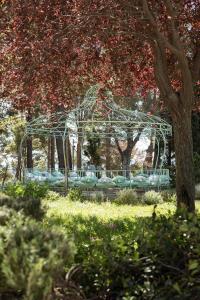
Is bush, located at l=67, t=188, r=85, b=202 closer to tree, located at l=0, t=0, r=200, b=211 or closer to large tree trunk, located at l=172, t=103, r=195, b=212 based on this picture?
tree, located at l=0, t=0, r=200, b=211

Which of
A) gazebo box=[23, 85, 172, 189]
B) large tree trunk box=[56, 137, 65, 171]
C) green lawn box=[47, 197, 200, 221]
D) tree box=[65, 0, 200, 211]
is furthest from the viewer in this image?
large tree trunk box=[56, 137, 65, 171]

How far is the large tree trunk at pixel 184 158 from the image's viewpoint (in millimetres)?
8805

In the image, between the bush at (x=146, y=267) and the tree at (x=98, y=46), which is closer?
the bush at (x=146, y=267)

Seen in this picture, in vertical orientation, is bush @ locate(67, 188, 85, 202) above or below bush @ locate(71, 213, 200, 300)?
below

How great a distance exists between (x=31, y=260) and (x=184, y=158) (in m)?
6.60

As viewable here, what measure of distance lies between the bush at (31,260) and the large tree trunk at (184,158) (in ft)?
19.9

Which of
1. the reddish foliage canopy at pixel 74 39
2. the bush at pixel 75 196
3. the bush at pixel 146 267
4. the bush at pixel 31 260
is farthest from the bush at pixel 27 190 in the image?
the bush at pixel 31 260

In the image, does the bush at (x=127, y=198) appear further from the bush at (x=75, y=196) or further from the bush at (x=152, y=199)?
the bush at (x=75, y=196)

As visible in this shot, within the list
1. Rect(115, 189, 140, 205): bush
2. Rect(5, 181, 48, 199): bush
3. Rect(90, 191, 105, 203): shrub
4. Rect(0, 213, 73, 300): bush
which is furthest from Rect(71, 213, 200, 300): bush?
Rect(90, 191, 105, 203): shrub

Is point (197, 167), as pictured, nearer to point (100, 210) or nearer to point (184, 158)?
point (100, 210)

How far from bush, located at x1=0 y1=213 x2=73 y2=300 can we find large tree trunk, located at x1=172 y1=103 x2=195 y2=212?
6059 millimetres

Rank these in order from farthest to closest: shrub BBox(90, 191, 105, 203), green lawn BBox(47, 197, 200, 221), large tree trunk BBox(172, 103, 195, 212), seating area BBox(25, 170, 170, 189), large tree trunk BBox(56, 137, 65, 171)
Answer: large tree trunk BBox(56, 137, 65, 171), seating area BBox(25, 170, 170, 189), shrub BBox(90, 191, 105, 203), green lawn BBox(47, 197, 200, 221), large tree trunk BBox(172, 103, 195, 212)

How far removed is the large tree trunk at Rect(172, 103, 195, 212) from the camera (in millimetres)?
8805

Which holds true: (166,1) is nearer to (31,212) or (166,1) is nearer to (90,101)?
(31,212)
